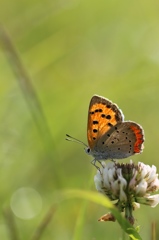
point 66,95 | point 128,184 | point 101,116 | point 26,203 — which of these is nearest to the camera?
point 128,184

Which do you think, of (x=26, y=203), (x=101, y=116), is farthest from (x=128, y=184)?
(x=26, y=203)

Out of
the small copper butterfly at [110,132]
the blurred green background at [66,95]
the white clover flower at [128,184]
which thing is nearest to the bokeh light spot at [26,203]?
the blurred green background at [66,95]

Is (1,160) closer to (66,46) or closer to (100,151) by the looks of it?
(100,151)

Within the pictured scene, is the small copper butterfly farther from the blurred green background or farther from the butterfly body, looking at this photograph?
the blurred green background

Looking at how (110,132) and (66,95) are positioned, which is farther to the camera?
→ (66,95)

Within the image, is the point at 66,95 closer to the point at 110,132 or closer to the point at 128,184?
the point at 110,132

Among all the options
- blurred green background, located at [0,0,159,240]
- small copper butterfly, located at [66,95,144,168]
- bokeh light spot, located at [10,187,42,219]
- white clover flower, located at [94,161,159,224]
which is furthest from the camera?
bokeh light spot, located at [10,187,42,219]

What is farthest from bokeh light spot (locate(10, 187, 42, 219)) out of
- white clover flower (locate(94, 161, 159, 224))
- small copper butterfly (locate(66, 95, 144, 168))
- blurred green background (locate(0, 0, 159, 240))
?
white clover flower (locate(94, 161, 159, 224))

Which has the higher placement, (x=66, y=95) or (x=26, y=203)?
(x=66, y=95)
